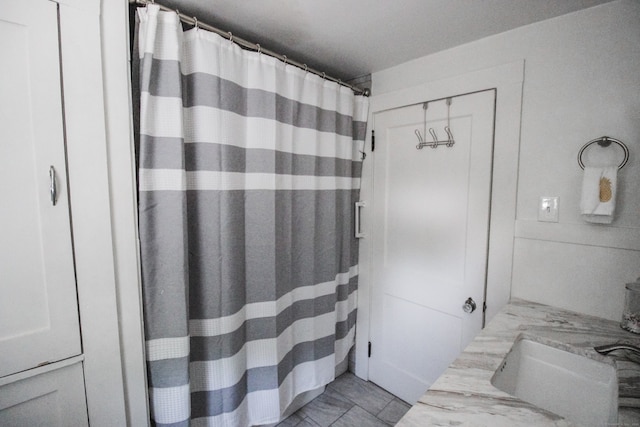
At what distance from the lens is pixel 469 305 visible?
1657mm

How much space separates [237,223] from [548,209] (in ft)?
5.08

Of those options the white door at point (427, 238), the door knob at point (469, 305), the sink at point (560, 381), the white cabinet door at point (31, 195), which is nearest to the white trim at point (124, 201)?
the white cabinet door at point (31, 195)

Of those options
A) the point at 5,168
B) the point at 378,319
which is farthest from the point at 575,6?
the point at 5,168

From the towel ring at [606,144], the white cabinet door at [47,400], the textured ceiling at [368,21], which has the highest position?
the textured ceiling at [368,21]

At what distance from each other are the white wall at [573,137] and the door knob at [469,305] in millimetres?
241

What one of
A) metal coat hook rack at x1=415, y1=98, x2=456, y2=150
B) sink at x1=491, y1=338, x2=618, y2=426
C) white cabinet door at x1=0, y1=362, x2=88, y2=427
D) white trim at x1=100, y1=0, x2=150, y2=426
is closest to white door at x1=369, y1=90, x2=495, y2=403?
metal coat hook rack at x1=415, y1=98, x2=456, y2=150

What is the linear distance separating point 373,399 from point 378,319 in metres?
0.54

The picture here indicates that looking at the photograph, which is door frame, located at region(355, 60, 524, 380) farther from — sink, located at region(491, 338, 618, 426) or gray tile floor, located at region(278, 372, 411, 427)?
gray tile floor, located at region(278, 372, 411, 427)

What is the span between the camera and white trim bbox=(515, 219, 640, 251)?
1.20 meters

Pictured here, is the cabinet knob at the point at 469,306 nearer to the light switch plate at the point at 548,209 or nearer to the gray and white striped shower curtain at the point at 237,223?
the light switch plate at the point at 548,209

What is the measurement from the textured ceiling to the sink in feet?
4.77

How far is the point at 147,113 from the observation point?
1127mm

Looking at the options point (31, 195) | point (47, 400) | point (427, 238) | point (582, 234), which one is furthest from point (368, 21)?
point (47, 400)

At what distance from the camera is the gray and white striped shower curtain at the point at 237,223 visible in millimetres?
1161
